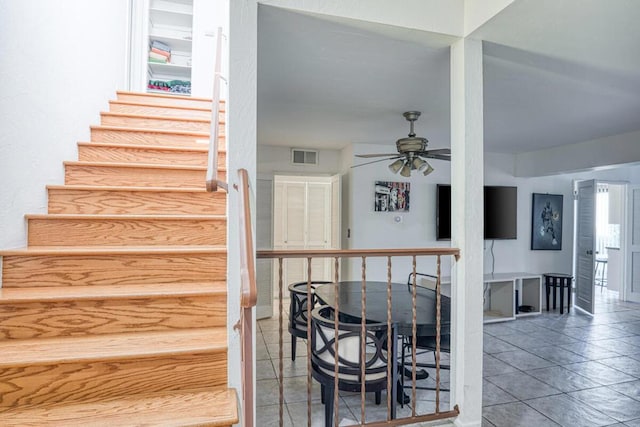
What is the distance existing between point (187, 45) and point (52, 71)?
293 cm

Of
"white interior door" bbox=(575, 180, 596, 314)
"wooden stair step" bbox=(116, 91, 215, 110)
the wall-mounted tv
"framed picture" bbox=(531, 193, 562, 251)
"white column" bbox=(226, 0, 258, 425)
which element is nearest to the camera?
"white column" bbox=(226, 0, 258, 425)

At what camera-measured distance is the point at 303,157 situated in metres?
5.46

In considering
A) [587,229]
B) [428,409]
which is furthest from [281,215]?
[587,229]

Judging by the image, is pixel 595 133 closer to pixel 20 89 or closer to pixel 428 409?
pixel 428 409

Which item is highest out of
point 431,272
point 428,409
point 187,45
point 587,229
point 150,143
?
point 187,45

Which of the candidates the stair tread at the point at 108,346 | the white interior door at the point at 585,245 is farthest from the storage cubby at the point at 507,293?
the stair tread at the point at 108,346

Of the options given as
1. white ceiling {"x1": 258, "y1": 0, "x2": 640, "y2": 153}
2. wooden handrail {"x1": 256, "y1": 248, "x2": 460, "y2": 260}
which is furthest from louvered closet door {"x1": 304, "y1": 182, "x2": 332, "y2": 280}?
wooden handrail {"x1": 256, "y1": 248, "x2": 460, "y2": 260}

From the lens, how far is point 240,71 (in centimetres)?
167

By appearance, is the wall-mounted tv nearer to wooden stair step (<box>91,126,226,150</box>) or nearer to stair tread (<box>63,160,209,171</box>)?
wooden stair step (<box>91,126,226,150</box>)

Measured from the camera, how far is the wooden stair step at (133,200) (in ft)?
6.82

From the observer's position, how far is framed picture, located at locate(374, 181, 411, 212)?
515 cm

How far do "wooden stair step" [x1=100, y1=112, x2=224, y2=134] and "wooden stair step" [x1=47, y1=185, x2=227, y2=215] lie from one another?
97 centimetres

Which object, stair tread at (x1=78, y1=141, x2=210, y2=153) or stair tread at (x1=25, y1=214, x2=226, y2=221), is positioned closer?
stair tread at (x1=25, y1=214, x2=226, y2=221)

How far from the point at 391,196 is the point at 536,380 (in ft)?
9.35
